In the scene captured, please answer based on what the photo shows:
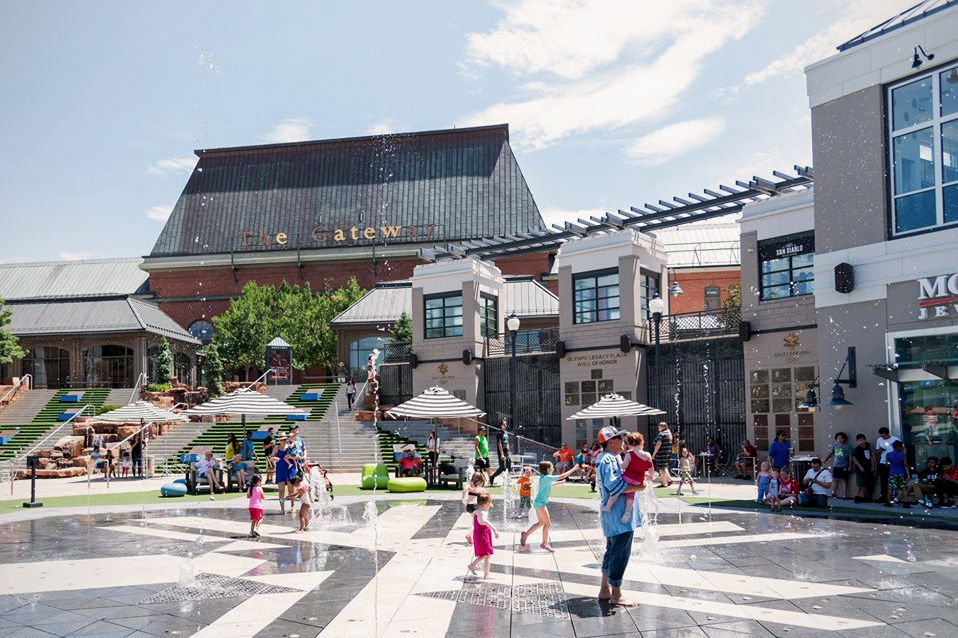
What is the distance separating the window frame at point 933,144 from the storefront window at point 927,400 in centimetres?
251

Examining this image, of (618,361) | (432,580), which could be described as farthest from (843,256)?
(432,580)

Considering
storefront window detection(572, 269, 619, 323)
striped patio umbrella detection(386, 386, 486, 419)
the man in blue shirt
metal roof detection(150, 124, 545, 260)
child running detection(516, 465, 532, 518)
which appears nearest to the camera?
the man in blue shirt

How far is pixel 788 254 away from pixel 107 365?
42.1 meters

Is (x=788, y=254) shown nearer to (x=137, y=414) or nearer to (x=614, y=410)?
(x=614, y=410)

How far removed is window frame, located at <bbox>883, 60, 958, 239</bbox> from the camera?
18969 millimetres

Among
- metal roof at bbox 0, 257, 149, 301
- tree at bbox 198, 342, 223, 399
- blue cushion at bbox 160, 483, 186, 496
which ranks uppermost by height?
metal roof at bbox 0, 257, 149, 301

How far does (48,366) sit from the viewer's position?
181 feet

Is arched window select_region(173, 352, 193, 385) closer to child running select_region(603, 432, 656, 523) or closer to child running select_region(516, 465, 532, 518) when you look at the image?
child running select_region(516, 465, 532, 518)

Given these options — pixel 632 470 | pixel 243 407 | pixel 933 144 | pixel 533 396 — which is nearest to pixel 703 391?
pixel 533 396

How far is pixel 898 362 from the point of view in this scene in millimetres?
19391

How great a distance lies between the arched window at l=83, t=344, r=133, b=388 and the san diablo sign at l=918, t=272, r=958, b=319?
46.1 meters

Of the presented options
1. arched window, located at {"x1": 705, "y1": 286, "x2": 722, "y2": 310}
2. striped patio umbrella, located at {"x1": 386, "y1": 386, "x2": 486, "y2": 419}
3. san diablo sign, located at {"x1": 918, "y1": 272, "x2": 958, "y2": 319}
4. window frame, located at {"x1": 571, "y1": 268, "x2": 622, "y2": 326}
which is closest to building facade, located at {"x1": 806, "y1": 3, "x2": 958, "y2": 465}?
san diablo sign, located at {"x1": 918, "y1": 272, "x2": 958, "y2": 319}

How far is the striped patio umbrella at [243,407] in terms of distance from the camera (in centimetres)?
2544

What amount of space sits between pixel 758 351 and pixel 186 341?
39.7 meters
